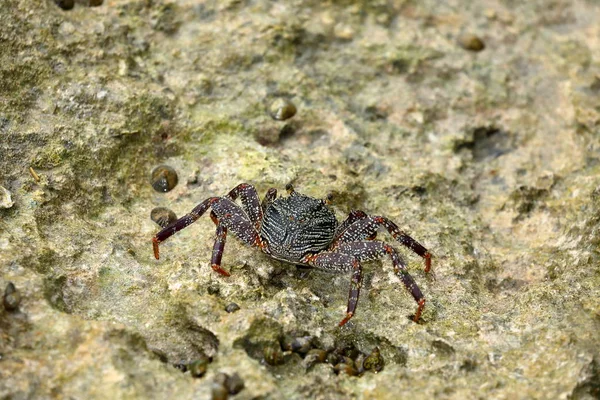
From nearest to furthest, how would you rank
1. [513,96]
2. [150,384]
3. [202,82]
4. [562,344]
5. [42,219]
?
[150,384] → [562,344] → [42,219] → [202,82] → [513,96]

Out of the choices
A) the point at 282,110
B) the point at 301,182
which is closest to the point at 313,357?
the point at 301,182

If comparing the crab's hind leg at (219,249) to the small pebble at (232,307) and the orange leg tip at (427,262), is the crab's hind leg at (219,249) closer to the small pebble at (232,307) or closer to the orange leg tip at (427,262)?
the small pebble at (232,307)

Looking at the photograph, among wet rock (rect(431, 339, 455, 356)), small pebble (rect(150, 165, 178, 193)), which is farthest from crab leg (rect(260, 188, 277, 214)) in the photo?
wet rock (rect(431, 339, 455, 356))

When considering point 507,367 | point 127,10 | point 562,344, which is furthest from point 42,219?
point 562,344

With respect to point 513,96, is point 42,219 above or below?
below

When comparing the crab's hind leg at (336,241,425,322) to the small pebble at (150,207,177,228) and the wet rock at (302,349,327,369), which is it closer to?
the wet rock at (302,349,327,369)

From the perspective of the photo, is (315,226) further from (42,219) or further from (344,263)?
(42,219)
